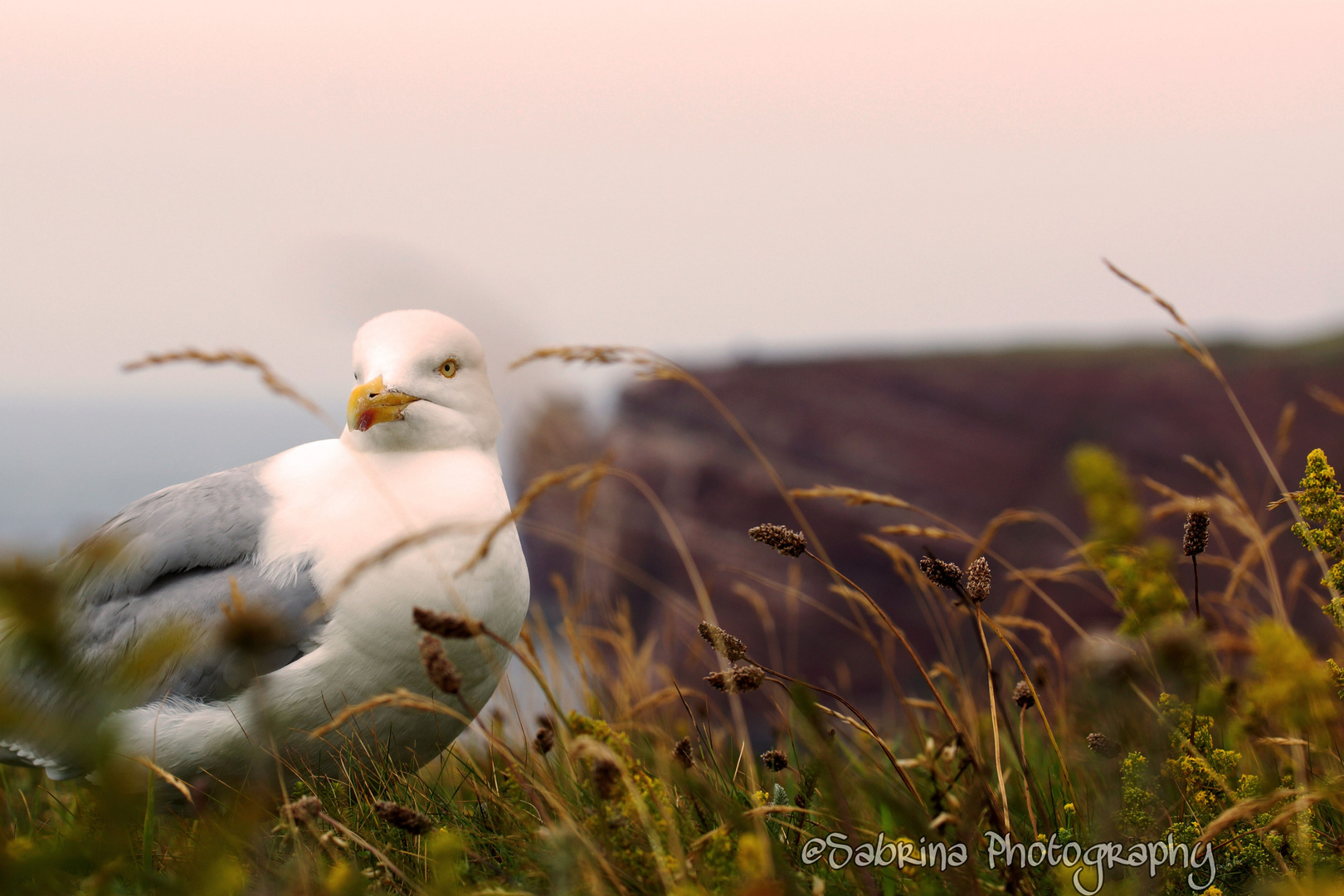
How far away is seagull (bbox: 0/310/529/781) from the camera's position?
285 centimetres

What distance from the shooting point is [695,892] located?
1.59m

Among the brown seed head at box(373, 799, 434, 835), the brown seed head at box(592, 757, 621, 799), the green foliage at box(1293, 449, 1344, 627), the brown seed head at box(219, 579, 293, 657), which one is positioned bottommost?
the brown seed head at box(373, 799, 434, 835)

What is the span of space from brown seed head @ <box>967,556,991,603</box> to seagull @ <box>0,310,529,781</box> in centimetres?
138

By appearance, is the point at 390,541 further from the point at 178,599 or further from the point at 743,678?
the point at 743,678

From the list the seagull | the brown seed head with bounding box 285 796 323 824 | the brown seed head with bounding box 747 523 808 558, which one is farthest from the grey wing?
the brown seed head with bounding box 747 523 808 558

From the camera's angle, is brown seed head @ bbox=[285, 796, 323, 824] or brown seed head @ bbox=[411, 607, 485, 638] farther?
brown seed head @ bbox=[285, 796, 323, 824]

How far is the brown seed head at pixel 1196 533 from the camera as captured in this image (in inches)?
80.0

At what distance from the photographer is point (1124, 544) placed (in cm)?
144

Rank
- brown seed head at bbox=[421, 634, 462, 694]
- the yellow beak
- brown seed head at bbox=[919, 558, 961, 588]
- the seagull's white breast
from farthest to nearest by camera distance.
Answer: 1. the yellow beak
2. the seagull's white breast
3. brown seed head at bbox=[919, 558, 961, 588]
4. brown seed head at bbox=[421, 634, 462, 694]

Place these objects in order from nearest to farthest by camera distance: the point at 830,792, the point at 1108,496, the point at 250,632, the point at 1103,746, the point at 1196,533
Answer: the point at 1108,496 → the point at 250,632 → the point at 1196,533 → the point at 1103,746 → the point at 830,792

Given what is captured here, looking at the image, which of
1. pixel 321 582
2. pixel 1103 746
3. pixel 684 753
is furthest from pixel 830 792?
pixel 321 582

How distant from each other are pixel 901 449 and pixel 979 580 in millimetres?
21429

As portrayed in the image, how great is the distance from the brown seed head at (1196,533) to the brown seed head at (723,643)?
1004 mm

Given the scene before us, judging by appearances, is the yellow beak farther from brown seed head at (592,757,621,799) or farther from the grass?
brown seed head at (592,757,621,799)
